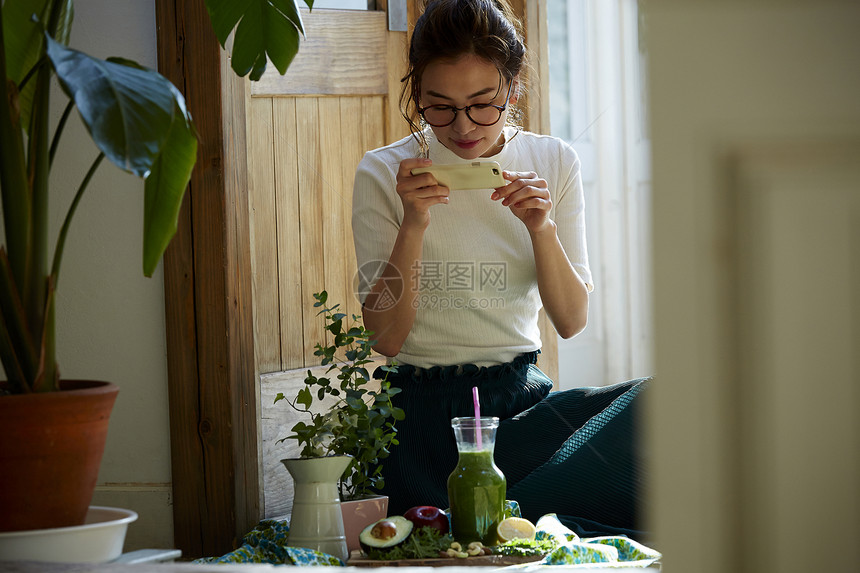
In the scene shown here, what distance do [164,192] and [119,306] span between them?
2.94 ft

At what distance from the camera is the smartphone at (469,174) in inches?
56.7

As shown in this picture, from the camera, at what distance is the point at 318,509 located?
114 centimetres

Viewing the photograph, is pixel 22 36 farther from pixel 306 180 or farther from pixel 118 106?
pixel 306 180

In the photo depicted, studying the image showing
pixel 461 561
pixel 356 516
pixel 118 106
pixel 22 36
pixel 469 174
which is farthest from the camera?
pixel 469 174

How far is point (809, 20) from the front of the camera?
28 cm

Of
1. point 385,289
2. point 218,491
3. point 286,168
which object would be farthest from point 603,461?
point 286,168

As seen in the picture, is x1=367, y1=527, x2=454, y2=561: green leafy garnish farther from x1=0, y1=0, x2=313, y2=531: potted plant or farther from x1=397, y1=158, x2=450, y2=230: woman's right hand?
x1=397, y1=158, x2=450, y2=230: woman's right hand

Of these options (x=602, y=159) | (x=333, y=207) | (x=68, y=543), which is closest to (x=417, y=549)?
(x=68, y=543)

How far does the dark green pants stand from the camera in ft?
4.71

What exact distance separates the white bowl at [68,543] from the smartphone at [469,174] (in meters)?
0.87

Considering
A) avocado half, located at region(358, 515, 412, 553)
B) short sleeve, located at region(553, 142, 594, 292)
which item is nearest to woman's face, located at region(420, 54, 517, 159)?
short sleeve, located at region(553, 142, 594, 292)

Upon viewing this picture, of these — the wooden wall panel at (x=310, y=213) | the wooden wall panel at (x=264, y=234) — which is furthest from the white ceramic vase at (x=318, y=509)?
the wooden wall panel at (x=310, y=213)

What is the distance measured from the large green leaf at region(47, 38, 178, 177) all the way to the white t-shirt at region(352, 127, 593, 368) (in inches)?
39.0

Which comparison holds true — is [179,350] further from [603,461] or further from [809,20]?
[809,20]
